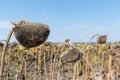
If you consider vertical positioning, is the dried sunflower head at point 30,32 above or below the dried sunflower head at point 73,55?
above

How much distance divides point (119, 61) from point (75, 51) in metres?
7.90

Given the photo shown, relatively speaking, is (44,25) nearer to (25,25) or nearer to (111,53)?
(25,25)

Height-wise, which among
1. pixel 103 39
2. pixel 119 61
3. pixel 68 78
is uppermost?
pixel 103 39

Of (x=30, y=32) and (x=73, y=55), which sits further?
(x=73, y=55)

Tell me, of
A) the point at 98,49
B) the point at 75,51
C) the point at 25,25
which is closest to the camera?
the point at 25,25

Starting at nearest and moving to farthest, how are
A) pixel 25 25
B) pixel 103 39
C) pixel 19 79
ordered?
pixel 25 25 → pixel 103 39 → pixel 19 79

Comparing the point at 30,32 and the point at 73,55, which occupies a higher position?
the point at 30,32

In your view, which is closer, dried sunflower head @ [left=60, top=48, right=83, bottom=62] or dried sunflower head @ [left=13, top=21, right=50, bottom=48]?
dried sunflower head @ [left=13, top=21, right=50, bottom=48]

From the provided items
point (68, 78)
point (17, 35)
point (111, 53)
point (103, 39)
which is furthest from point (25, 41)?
point (68, 78)

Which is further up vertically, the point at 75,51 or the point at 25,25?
the point at 25,25

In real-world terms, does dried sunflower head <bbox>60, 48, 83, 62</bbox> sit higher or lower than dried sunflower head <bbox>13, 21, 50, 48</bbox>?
lower

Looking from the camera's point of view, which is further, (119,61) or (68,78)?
(68,78)

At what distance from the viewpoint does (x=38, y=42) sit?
2.44 m

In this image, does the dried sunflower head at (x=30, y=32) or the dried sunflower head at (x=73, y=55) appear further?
the dried sunflower head at (x=73, y=55)
